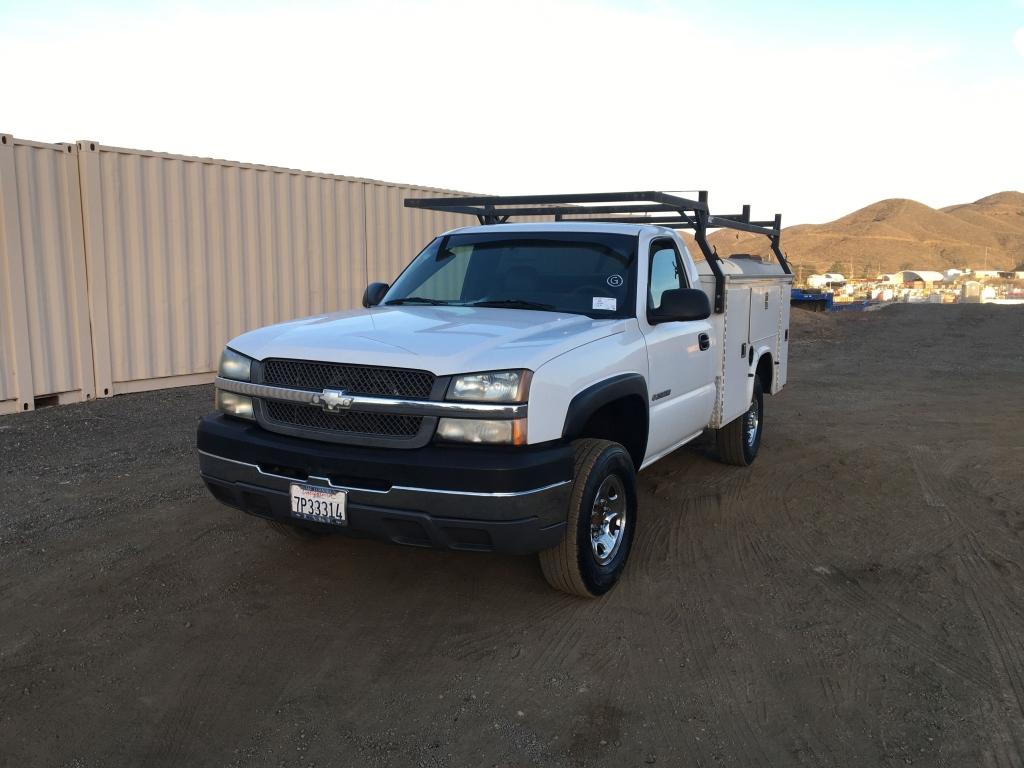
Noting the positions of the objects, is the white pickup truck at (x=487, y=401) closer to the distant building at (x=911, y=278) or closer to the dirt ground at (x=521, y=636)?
the dirt ground at (x=521, y=636)

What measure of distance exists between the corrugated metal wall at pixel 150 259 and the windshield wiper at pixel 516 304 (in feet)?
21.2

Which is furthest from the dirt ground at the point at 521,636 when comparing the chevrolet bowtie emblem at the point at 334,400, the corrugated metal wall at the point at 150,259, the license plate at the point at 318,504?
the corrugated metal wall at the point at 150,259

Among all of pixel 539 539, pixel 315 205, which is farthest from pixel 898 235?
pixel 539 539

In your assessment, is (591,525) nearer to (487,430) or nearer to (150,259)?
(487,430)

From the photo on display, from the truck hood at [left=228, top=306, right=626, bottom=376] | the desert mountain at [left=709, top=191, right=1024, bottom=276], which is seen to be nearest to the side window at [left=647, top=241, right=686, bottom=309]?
the truck hood at [left=228, top=306, right=626, bottom=376]

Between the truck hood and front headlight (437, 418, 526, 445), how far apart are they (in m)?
0.22

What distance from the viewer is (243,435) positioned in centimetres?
389

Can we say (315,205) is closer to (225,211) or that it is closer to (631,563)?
(225,211)

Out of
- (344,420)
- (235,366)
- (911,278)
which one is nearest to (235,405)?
(235,366)

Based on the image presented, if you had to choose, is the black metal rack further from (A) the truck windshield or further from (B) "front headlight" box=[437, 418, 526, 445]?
(B) "front headlight" box=[437, 418, 526, 445]

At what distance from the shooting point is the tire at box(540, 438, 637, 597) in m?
3.85

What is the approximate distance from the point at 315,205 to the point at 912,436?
27.1 ft

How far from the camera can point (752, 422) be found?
23.1 feet

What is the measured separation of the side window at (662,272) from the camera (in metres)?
4.93
